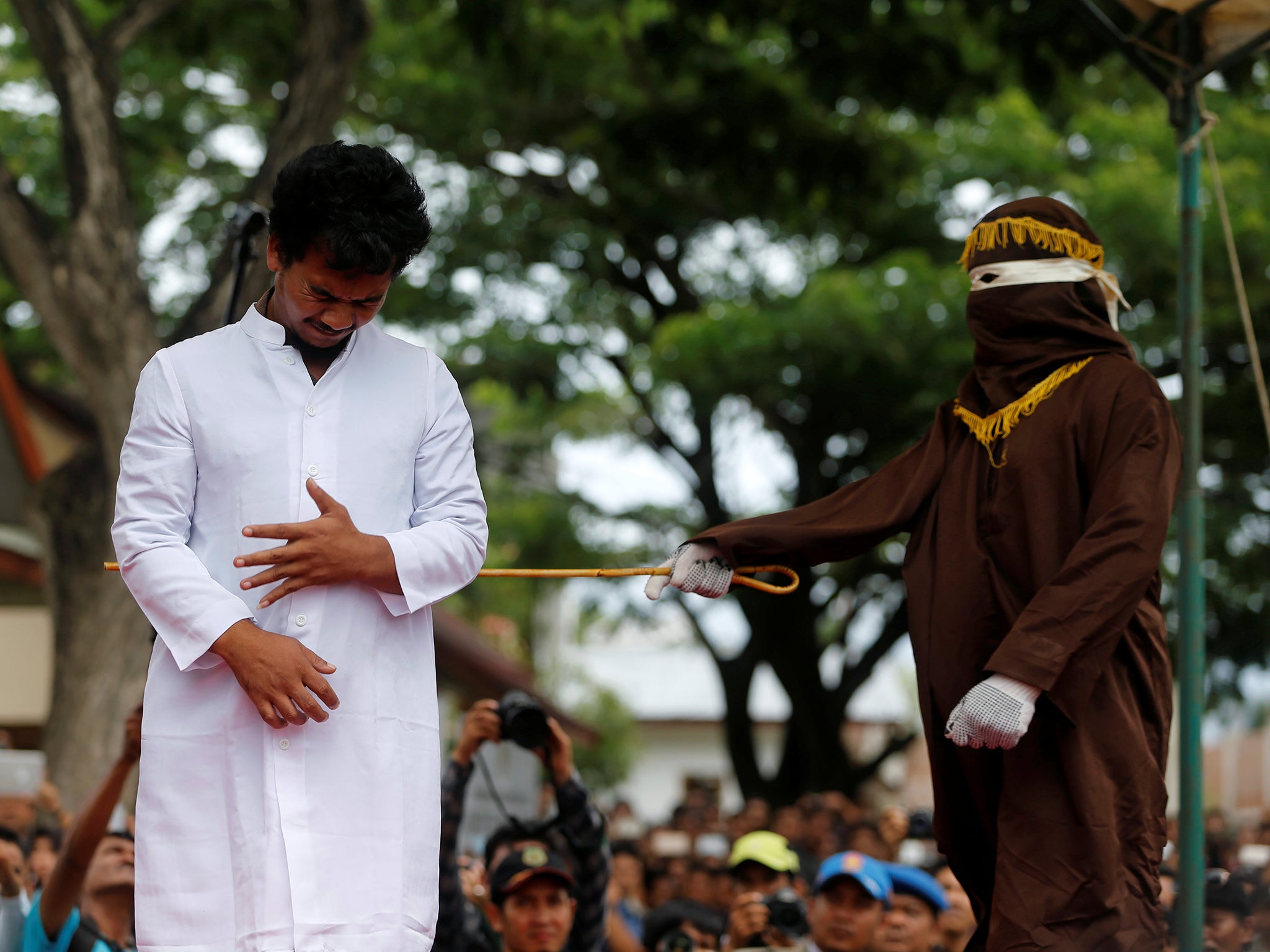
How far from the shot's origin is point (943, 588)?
345 centimetres

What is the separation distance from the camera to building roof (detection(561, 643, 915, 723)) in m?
40.8

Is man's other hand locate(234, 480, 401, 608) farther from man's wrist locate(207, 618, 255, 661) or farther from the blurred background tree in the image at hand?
the blurred background tree

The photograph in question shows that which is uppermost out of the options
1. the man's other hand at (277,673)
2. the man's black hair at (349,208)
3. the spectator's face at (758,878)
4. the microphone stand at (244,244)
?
the microphone stand at (244,244)

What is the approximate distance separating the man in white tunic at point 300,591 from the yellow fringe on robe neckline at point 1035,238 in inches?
56.3

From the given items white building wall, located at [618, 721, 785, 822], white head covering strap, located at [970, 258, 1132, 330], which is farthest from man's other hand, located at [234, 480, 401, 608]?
white building wall, located at [618, 721, 785, 822]

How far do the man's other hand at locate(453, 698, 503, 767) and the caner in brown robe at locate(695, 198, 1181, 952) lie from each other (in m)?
1.54

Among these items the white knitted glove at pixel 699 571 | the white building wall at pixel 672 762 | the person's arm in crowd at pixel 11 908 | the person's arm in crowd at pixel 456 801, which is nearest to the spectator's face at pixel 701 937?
the person's arm in crowd at pixel 456 801

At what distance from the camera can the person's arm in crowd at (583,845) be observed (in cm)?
496

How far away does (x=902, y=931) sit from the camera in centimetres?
578

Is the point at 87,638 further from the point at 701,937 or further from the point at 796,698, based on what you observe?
the point at 796,698

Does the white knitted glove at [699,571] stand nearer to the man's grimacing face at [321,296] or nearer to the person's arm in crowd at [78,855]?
the man's grimacing face at [321,296]

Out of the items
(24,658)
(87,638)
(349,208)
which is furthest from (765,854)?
(24,658)

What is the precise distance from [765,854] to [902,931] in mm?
1197

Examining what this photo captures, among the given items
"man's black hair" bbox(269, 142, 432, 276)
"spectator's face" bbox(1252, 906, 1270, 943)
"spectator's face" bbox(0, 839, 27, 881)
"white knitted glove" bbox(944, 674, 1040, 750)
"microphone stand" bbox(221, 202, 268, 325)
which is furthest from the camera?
"spectator's face" bbox(1252, 906, 1270, 943)
